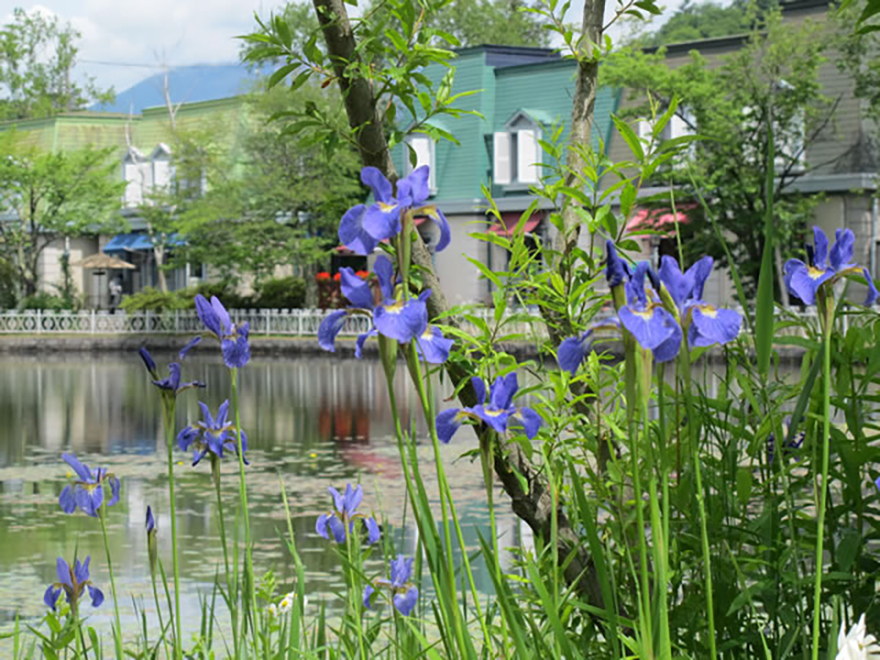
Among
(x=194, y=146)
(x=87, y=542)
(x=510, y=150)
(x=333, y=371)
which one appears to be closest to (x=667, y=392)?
(x=87, y=542)

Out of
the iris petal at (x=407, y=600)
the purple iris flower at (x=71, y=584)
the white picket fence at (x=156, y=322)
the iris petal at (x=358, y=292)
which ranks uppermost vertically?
the iris petal at (x=358, y=292)

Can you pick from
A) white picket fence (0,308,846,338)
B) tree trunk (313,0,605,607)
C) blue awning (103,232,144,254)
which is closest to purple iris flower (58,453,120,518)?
tree trunk (313,0,605,607)

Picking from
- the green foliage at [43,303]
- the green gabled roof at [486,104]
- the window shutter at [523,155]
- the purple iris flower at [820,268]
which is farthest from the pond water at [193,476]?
the green foliage at [43,303]

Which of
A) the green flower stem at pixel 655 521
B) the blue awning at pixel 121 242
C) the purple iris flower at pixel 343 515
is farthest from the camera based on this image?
the blue awning at pixel 121 242

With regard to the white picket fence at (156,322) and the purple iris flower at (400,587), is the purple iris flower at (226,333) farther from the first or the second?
the white picket fence at (156,322)

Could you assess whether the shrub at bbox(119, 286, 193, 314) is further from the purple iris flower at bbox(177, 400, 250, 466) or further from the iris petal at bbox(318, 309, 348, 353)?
the iris petal at bbox(318, 309, 348, 353)

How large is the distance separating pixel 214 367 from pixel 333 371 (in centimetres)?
272

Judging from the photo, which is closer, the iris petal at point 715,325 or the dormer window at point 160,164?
the iris petal at point 715,325

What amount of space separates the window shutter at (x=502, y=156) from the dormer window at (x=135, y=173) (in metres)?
→ 12.7

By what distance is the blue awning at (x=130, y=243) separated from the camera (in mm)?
37844

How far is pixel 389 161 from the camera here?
7.58 feet

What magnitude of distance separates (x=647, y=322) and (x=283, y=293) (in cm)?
3124

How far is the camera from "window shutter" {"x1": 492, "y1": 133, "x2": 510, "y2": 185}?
31.0 metres

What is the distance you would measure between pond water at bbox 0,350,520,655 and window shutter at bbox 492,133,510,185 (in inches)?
494
